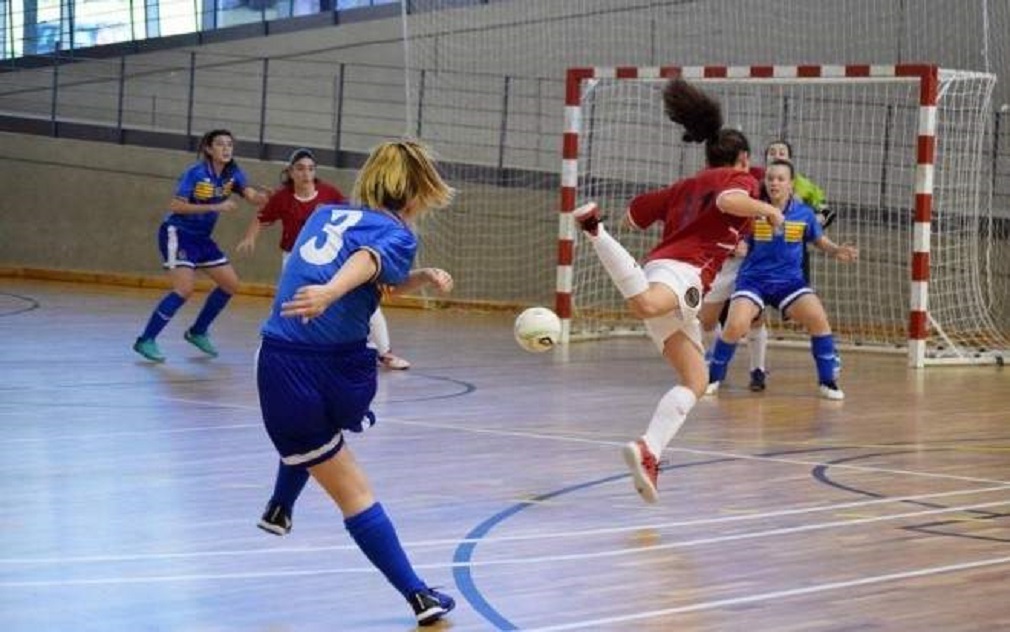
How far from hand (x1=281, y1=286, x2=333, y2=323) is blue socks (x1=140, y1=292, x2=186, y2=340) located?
8573mm

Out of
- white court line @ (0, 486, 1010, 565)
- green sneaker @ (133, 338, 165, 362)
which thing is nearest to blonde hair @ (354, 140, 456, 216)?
white court line @ (0, 486, 1010, 565)

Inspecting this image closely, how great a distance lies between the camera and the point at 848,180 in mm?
18562

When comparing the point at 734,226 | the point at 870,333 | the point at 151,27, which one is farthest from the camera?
the point at 151,27

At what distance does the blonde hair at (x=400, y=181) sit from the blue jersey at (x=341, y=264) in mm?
52

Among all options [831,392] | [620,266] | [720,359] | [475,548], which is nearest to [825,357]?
[831,392]

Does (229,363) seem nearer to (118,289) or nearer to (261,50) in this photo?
(118,289)

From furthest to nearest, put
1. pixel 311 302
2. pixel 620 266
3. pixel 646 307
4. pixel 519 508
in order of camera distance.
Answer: pixel 646 307 < pixel 620 266 < pixel 519 508 < pixel 311 302

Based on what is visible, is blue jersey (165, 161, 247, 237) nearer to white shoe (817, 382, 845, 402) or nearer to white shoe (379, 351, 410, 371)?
white shoe (379, 351, 410, 371)

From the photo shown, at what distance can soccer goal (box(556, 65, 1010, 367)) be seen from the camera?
660 inches

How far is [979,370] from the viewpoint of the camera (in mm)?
15320

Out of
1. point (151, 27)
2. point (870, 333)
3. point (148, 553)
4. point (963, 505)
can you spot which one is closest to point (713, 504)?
point (963, 505)

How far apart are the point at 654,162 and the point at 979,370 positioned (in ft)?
16.3

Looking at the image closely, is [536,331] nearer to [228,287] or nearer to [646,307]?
[646,307]

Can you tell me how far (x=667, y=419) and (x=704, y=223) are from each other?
1035mm
